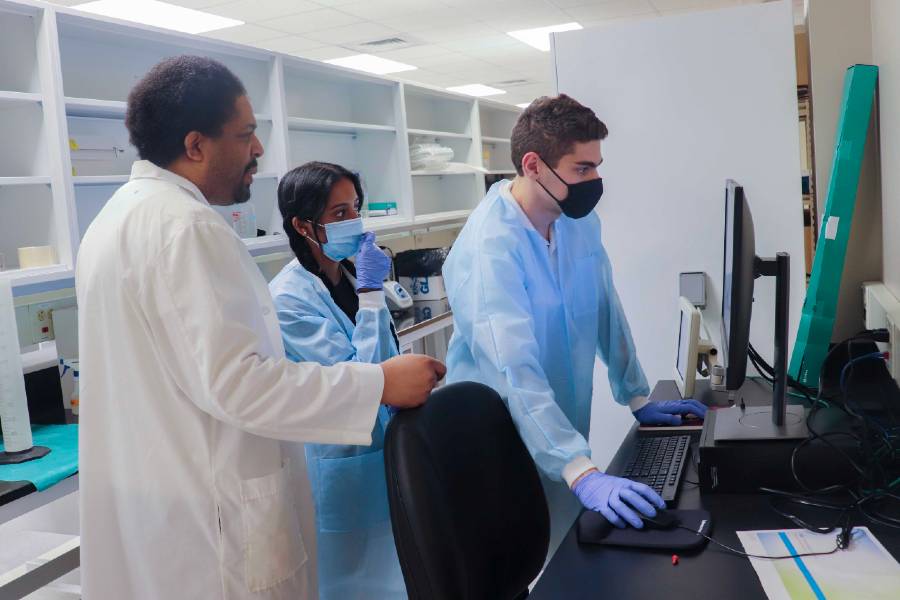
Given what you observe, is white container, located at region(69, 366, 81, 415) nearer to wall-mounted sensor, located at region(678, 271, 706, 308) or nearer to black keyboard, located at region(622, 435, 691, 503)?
black keyboard, located at region(622, 435, 691, 503)

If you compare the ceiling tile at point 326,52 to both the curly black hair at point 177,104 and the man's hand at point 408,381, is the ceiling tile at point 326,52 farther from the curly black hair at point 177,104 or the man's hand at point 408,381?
the man's hand at point 408,381

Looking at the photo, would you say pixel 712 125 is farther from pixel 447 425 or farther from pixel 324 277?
pixel 447 425

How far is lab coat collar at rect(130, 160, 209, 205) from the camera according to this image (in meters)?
1.16

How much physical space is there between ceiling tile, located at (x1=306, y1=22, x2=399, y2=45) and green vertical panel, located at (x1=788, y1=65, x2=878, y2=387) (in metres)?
4.29

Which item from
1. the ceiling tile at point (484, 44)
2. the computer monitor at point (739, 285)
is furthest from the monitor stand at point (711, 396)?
the ceiling tile at point (484, 44)

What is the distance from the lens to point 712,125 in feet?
7.59

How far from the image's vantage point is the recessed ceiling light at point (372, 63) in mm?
6820

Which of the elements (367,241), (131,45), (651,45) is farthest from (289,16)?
(367,241)

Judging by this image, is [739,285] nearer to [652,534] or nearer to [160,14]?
[652,534]

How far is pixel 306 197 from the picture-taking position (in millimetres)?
1743

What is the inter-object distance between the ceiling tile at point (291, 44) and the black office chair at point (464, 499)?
520 cm

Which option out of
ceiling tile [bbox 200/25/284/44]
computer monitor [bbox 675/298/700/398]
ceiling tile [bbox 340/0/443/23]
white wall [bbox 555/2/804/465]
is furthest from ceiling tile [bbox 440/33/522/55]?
computer monitor [bbox 675/298/700/398]

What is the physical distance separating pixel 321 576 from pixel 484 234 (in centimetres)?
81

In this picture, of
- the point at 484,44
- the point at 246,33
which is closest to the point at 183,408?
the point at 246,33
